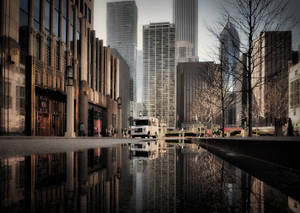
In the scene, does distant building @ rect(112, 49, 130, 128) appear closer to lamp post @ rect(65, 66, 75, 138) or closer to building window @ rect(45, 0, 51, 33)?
building window @ rect(45, 0, 51, 33)

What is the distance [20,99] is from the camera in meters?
24.6

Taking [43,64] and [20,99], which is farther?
[43,64]

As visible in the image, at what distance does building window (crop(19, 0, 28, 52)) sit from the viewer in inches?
1018

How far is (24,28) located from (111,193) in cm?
2724

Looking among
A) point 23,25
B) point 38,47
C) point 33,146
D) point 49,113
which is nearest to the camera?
point 33,146

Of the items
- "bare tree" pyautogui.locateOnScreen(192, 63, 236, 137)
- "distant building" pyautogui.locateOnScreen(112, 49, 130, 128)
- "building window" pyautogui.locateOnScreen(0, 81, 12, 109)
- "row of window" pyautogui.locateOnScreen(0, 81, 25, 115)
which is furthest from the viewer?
"distant building" pyautogui.locateOnScreen(112, 49, 130, 128)

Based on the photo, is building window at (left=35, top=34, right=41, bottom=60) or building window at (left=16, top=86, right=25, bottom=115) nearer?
building window at (left=16, top=86, right=25, bottom=115)

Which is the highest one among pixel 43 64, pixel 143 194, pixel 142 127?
pixel 43 64

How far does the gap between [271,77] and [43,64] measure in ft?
75.2

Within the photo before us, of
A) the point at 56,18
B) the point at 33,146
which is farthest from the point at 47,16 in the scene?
the point at 33,146

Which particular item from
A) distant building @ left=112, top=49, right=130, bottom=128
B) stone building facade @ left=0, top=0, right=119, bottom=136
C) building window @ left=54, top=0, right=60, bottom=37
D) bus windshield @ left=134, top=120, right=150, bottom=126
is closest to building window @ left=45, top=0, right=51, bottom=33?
stone building facade @ left=0, top=0, right=119, bottom=136

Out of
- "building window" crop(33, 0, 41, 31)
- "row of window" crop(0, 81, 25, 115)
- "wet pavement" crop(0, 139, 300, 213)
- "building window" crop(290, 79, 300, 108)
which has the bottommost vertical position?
"wet pavement" crop(0, 139, 300, 213)

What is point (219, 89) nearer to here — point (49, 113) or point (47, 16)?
point (49, 113)

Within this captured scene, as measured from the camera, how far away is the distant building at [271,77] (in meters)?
13.2
